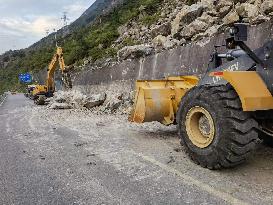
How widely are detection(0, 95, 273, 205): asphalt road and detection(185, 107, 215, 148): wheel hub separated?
0.39 metres

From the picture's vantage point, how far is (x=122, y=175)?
5758 millimetres

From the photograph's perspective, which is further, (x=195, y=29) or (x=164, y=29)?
(x=164, y=29)

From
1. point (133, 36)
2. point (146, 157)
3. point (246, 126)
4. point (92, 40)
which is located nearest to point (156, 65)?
point (146, 157)

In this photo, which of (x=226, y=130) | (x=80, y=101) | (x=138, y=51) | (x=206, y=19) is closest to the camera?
(x=226, y=130)

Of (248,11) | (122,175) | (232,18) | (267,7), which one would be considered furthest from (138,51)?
(122,175)

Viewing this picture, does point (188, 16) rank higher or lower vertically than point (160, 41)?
higher

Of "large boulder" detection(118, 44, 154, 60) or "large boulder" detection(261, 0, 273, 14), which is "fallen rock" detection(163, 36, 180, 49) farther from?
"large boulder" detection(261, 0, 273, 14)

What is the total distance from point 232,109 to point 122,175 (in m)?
1.77

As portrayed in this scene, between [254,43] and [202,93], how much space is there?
4466mm

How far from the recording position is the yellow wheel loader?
518 cm

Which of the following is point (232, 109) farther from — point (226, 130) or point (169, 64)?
point (169, 64)

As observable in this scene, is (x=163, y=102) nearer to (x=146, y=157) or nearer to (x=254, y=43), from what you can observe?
(x=146, y=157)

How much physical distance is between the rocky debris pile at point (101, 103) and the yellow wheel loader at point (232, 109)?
26.0ft

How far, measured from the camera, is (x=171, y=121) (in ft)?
26.7
